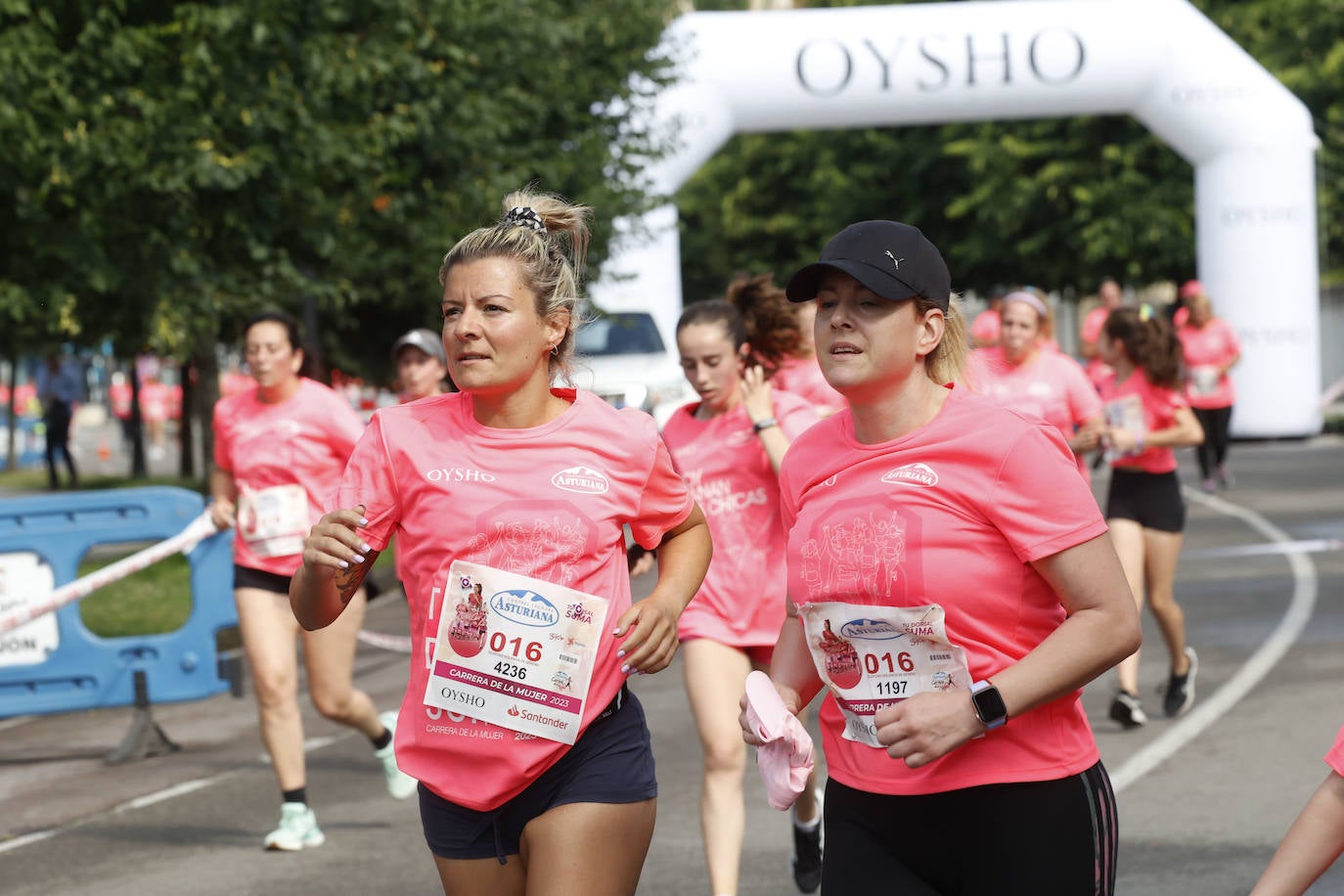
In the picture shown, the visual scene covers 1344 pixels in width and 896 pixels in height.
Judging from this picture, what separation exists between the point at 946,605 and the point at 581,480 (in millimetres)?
817

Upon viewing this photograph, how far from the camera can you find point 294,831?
22.3 ft

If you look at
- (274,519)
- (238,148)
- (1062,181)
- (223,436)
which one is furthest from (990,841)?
(1062,181)

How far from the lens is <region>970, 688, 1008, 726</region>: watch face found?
9.91 ft

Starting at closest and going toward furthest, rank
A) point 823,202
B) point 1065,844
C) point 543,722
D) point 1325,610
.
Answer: point 1065,844
point 543,722
point 1325,610
point 823,202

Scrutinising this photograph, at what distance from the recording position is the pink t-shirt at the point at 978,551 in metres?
3.13

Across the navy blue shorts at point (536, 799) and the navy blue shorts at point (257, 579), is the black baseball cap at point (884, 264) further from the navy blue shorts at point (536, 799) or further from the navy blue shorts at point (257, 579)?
the navy blue shorts at point (257, 579)

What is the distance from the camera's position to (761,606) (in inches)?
222

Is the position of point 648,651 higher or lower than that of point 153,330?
lower

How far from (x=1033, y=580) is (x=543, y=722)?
0.98 metres

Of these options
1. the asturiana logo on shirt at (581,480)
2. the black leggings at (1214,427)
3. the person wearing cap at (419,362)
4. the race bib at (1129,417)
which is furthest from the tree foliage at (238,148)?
the asturiana logo on shirt at (581,480)

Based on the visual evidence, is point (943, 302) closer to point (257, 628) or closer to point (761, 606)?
point (761, 606)

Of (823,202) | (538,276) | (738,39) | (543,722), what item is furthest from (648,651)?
(823,202)

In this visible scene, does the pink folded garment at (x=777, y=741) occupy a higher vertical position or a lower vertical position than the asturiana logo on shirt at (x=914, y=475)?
lower

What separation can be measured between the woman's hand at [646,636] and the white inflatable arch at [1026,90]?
57.8 feet
